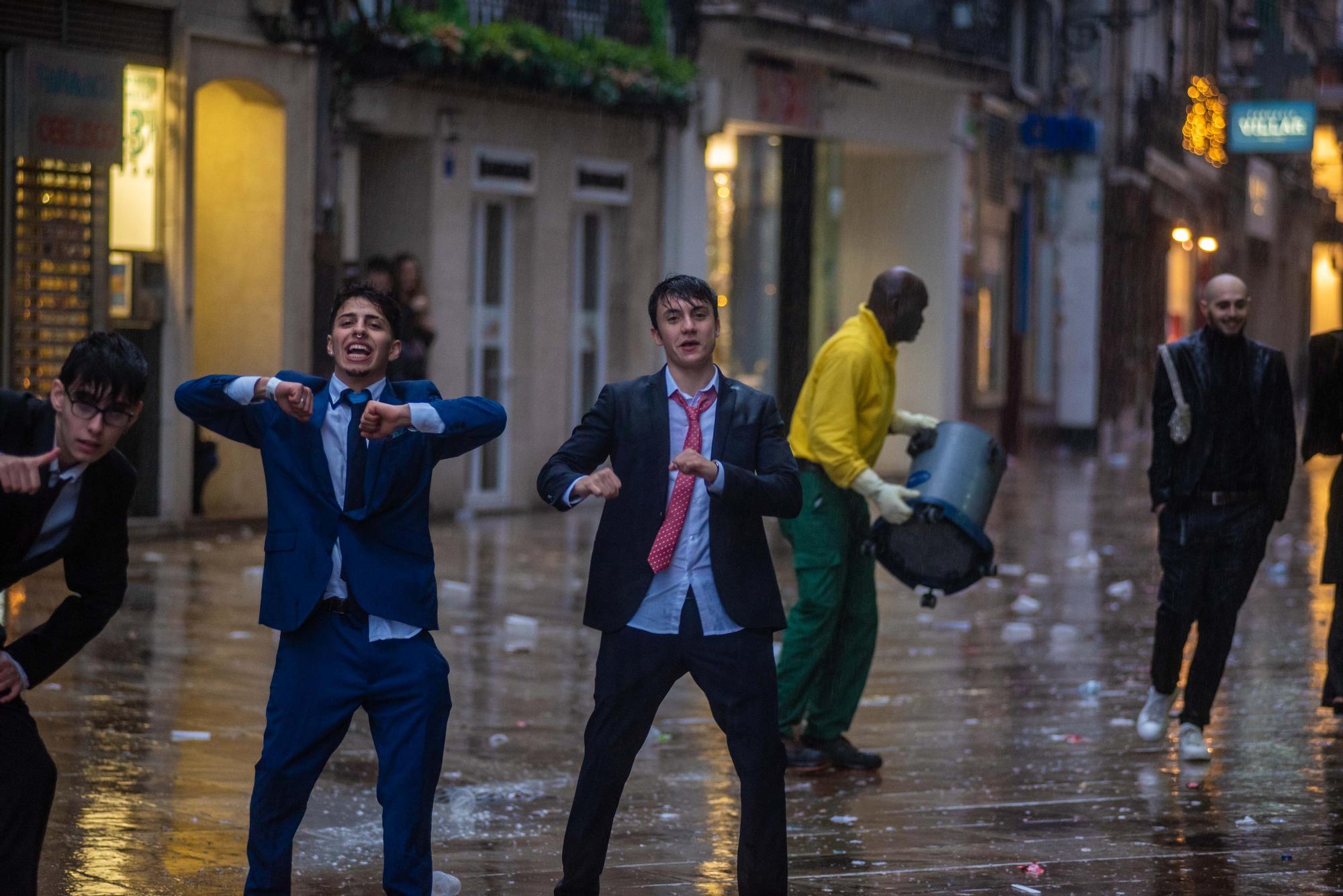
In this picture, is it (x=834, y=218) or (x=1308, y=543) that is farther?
(x=834, y=218)

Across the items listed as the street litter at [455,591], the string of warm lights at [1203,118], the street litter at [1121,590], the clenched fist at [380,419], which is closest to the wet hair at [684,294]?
the clenched fist at [380,419]

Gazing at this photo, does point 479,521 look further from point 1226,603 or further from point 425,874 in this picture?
point 425,874

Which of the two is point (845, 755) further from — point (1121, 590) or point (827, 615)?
point (1121, 590)

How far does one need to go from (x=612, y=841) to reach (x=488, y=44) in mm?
13210

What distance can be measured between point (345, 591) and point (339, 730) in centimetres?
33

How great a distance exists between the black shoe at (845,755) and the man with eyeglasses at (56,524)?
3.84 meters

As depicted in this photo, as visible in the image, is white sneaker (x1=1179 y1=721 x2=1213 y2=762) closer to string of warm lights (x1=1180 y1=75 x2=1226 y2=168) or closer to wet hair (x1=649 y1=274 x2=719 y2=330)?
wet hair (x1=649 y1=274 x2=719 y2=330)

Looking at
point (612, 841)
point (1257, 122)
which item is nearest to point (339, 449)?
point (612, 841)

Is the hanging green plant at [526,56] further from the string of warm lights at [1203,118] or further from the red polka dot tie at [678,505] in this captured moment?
the string of warm lights at [1203,118]

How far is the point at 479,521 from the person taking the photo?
18.5 metres

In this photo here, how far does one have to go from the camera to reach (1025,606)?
42.5 ft

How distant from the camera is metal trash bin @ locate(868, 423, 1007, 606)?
776 cm

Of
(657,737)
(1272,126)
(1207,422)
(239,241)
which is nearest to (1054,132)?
(1272,126)

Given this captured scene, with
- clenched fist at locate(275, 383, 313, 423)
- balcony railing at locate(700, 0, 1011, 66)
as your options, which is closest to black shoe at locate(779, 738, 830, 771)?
clenched fist at locate(275, 383, 313, 423)
